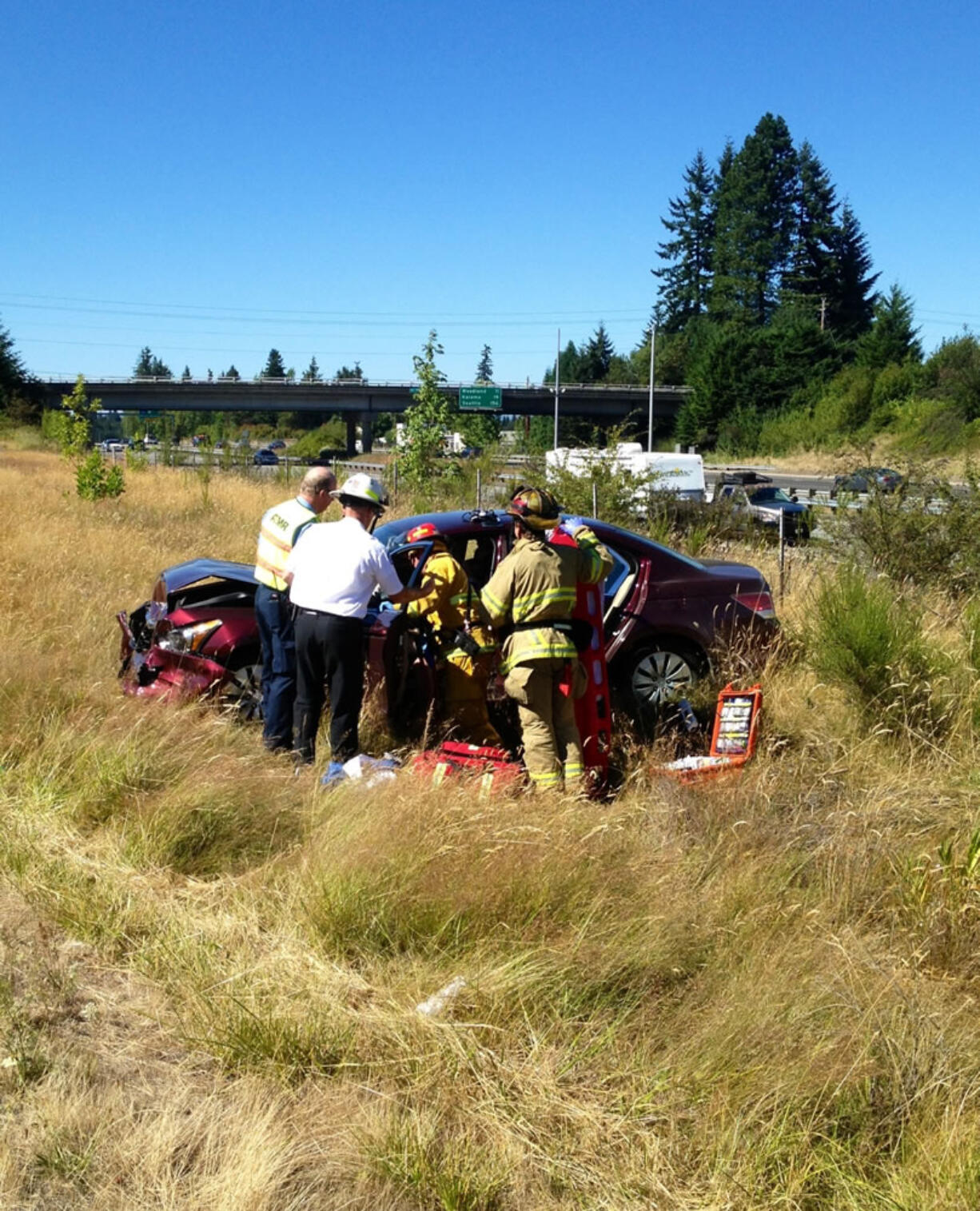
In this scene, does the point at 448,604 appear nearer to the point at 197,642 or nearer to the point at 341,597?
the point at 341,597

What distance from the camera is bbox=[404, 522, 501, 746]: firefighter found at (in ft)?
20.9

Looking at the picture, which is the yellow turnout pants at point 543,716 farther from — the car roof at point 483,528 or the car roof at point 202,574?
the car roof at point 202,574

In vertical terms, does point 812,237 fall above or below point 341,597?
above

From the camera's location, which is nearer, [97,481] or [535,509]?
[535,509]

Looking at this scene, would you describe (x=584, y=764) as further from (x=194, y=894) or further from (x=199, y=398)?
(x=199, y=398)

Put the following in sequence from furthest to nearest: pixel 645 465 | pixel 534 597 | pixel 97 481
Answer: pixel 645 465, pixel 97 481, pixel 534 597

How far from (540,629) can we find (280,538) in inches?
69.3

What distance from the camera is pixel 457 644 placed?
632 centimetres

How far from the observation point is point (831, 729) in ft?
22.2

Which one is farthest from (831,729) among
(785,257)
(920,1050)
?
(785,257)

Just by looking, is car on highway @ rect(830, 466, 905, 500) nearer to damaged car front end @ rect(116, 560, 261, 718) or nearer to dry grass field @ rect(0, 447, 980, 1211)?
dry grass field @ rect(0, 447, 980, 1211)

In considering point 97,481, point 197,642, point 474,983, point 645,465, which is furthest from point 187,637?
point 645,465

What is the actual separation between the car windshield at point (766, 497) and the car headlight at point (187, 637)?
16.3 meters

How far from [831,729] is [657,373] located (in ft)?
264
